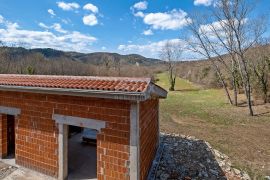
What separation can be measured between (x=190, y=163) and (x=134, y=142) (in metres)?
3.77

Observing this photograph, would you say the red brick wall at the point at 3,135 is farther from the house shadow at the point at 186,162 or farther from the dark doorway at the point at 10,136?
the house shadow at the point at 186,162

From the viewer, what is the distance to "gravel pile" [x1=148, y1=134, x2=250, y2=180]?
24.9ft

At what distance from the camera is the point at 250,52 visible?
24.6 m

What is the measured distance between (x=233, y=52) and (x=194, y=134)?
1076 cm

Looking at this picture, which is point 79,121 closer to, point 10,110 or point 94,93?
point 94,93

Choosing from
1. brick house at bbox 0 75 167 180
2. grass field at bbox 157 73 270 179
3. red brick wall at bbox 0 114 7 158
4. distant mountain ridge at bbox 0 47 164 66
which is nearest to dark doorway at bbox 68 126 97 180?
brick house at bbox 0 75 167 180

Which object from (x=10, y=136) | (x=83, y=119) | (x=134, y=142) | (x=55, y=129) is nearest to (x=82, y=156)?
(x=55, y=129)

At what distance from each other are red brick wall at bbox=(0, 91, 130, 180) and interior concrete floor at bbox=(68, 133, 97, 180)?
77 cm

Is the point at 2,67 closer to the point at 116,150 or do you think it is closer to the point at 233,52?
the point at 233,52

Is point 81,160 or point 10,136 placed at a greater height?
point 10,136

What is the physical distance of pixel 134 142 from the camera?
5.68m

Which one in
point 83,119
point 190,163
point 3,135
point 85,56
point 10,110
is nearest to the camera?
point 83,119

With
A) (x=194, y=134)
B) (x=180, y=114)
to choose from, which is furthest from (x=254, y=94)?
(x=194, y=134)

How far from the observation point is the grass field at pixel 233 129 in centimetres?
924
